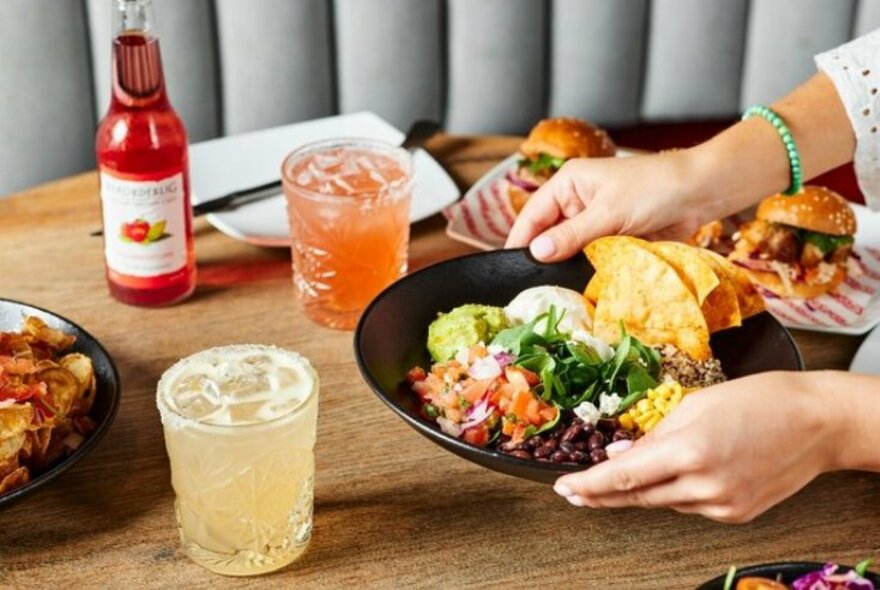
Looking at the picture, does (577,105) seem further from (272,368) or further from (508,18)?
(272,368)

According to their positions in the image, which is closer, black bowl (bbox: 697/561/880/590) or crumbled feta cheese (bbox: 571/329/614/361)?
black bowl (bbox: 697/561/880/590)

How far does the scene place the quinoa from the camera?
1442mm

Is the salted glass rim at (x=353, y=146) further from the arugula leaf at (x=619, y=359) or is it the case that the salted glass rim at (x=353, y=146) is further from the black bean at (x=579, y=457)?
the black bean at (x=579, y=457)

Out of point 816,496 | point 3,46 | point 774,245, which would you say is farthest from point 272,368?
point 3,46

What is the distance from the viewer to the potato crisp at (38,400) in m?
1.23

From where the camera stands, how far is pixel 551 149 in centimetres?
220

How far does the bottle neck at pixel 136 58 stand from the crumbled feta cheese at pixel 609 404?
0.74 metres

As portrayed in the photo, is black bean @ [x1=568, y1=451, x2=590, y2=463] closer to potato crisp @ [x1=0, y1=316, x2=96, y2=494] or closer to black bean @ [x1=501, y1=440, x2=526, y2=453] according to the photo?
black bean @ [x1=501, y1=440, x2=526, y2=453]

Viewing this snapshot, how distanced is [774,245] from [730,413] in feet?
3.10

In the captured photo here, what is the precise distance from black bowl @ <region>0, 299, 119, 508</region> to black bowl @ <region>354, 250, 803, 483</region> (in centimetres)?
29

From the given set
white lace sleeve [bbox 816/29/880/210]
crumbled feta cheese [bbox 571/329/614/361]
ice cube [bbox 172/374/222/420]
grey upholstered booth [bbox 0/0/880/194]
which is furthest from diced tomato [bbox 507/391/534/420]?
grey upholstered booth [bbox 0/0/880/194]

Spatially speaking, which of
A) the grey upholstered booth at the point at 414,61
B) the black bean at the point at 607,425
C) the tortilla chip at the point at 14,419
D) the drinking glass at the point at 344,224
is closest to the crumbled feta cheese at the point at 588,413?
the black bean at the point at 607,425

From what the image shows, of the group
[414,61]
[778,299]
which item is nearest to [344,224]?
[778,299]

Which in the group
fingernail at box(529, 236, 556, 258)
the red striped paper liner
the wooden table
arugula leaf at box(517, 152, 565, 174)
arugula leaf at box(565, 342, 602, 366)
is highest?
fingernail at box(529, 236, 556, 258)
